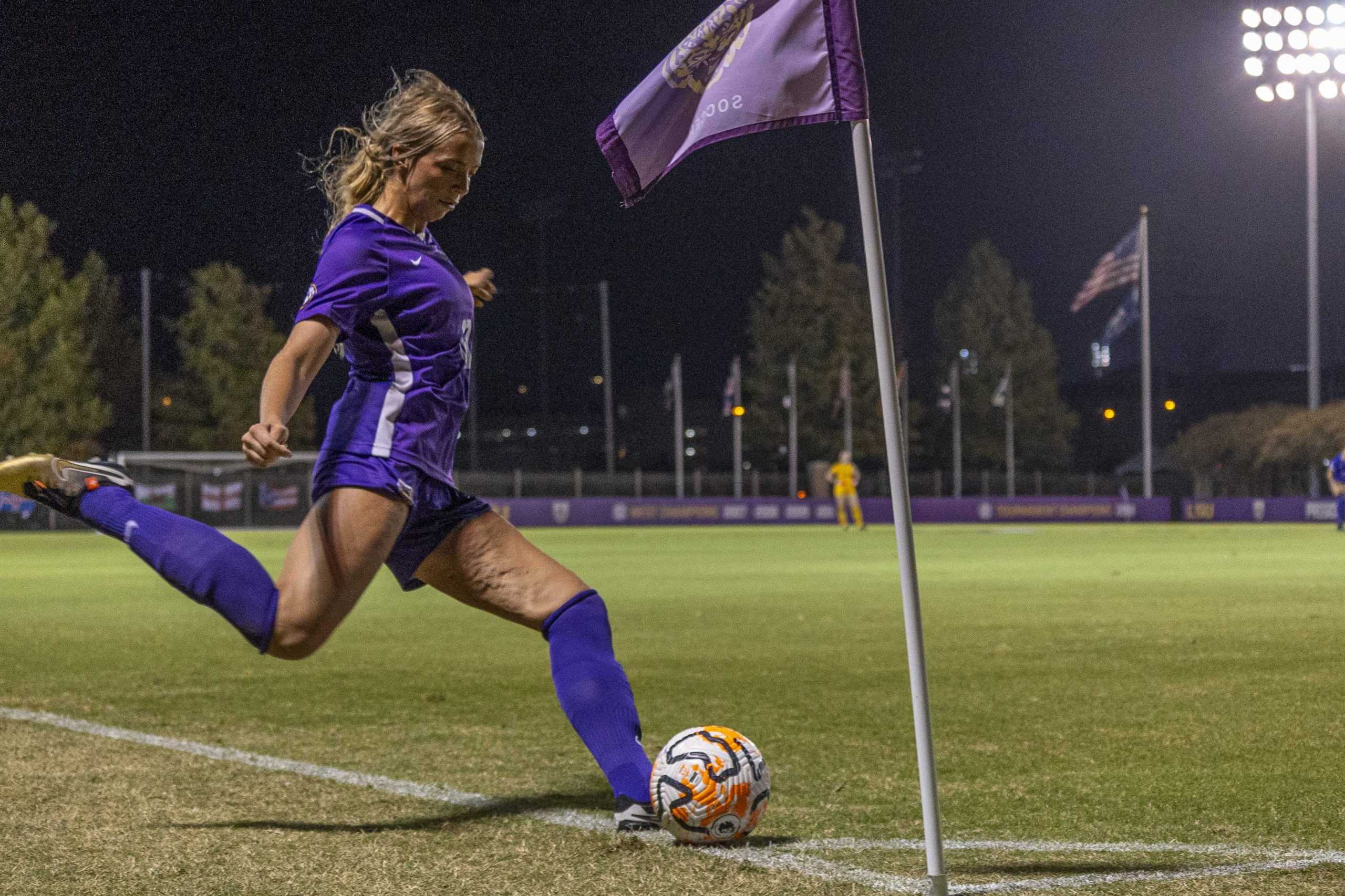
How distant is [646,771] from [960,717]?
2.92 m

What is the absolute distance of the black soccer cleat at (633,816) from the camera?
4371 mm

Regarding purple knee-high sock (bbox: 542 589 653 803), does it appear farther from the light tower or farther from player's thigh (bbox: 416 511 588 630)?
the light tower

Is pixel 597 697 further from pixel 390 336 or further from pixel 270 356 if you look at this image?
pixel 270 356

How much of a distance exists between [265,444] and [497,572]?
1038 millimetres

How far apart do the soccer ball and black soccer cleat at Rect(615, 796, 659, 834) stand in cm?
6

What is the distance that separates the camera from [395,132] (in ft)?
14.0

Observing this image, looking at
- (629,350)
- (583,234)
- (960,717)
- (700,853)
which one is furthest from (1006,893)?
(629,350)

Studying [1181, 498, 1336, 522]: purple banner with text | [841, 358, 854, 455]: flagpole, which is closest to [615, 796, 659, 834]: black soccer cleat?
[1181, 498, 1336, 522]: purple banner with text

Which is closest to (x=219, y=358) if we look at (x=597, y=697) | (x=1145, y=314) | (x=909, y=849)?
(x=1145, y=314)

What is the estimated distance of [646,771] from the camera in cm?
442

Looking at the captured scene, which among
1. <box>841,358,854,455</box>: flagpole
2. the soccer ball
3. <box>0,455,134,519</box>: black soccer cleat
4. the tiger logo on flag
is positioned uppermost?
<box>841,358,854,455</box>: flagpole

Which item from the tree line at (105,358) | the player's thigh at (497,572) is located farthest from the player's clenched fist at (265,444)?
the tree line at (105,358)

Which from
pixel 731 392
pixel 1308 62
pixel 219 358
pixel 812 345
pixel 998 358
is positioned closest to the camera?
pixel 1308 62

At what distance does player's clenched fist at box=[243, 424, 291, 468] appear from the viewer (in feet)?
11.8
